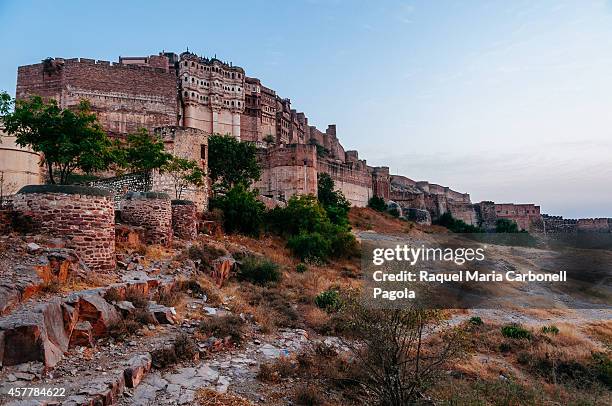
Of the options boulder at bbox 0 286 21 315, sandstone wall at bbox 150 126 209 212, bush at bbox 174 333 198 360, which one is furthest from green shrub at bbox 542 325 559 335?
sandstone wall at bbox 150 126 209 212

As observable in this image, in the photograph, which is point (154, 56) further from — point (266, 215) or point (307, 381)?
point (307, 381)

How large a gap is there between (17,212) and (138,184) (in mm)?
9682

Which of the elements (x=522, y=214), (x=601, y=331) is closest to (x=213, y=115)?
(x=601, y=331)

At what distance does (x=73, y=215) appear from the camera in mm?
8070

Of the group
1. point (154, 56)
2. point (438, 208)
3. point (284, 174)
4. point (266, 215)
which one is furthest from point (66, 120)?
point (438, 208)

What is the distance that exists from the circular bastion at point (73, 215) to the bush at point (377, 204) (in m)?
38.2

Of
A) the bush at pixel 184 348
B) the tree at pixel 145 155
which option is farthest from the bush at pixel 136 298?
the tree at pixel 145 155

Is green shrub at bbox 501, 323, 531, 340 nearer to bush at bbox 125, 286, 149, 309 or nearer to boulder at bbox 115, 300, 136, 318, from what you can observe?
bush at bbox 125, 286, 149, 309

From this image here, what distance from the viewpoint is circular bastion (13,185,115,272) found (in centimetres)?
793

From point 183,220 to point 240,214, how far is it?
484cm

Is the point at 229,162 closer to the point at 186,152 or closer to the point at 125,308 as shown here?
the point at 186,152

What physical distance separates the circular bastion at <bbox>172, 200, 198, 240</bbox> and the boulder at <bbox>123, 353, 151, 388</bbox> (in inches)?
315

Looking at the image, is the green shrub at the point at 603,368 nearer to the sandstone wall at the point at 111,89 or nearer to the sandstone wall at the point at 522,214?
the sandstone wall at the point at 111,89

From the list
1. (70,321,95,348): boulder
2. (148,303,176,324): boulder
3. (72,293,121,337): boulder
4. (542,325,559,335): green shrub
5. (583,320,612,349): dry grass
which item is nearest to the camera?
(70,321,95,348): boulder
